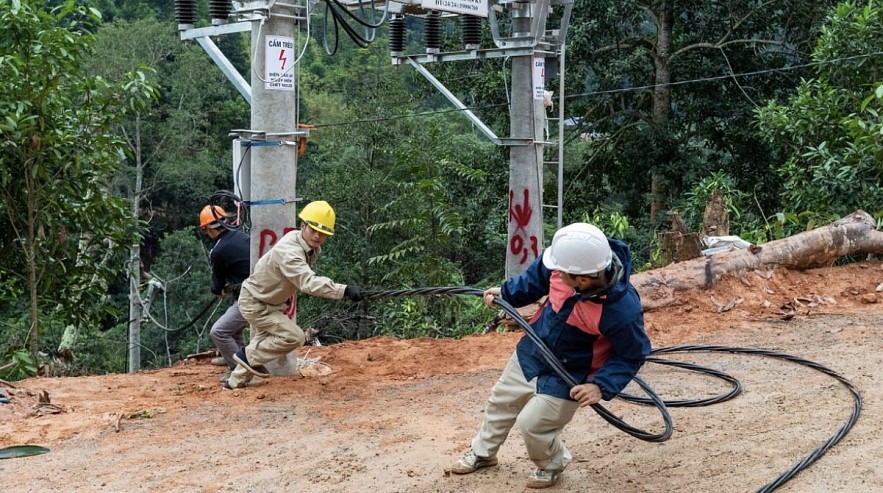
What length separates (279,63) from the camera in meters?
8.31

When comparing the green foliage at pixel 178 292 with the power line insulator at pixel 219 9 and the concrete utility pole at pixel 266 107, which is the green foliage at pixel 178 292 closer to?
the concrete utility pole at pixel 266 107

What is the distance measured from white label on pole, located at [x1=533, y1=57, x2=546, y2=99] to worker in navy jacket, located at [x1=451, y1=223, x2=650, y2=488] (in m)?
5.34

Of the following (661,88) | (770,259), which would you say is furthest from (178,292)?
(770,259)

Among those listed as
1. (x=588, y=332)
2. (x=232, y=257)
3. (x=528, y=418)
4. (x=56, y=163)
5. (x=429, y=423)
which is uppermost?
(x=56, y=163)

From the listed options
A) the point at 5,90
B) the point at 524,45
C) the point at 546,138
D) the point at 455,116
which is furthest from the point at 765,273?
the point at 455,116

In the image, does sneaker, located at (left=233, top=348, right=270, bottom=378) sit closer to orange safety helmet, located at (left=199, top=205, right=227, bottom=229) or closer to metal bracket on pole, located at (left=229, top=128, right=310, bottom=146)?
orange safety helmet, located at (left=199, top=205, right=227, bottom=229)

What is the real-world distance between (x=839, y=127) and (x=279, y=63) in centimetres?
899

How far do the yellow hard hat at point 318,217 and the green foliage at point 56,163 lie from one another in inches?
135

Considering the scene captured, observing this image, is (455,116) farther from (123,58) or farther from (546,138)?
(546,138)

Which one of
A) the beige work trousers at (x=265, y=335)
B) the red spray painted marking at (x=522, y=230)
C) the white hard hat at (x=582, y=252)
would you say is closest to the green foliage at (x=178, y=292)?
the red spray painted marking at (x=522, y=230)

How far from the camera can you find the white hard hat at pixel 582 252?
5027 mm

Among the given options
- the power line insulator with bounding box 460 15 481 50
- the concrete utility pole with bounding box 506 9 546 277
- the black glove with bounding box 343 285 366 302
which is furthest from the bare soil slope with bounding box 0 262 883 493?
the power line insulator with bounding box 460 15 481 50

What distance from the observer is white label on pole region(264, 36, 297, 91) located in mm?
8266

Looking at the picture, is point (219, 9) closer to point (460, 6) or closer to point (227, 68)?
point (227, 68)
